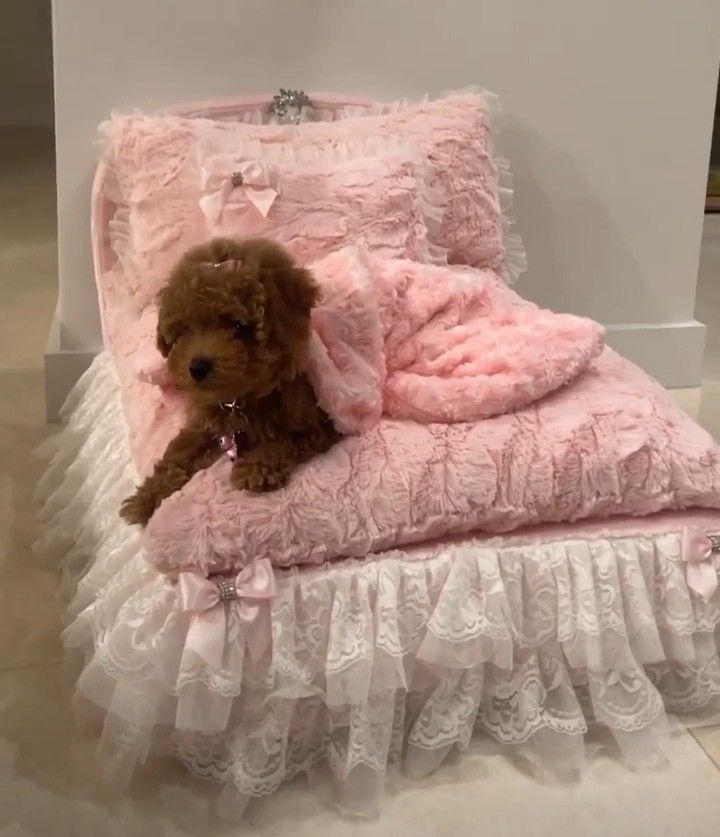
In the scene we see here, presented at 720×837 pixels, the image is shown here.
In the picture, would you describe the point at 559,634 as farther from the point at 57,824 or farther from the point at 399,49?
the point at 399,49

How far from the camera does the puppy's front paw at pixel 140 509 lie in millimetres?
1300

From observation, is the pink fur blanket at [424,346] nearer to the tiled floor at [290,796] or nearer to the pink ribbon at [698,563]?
the pink ribbon at [698,563]

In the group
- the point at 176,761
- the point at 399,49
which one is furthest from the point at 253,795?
the point at 399,49

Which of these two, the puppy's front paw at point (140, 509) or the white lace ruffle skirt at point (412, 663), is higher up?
the puppy's front paw at point (140, 509)

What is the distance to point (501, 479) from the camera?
1314 millimetres

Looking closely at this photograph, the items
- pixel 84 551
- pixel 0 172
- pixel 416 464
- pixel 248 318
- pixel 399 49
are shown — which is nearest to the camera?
pixel 248 318

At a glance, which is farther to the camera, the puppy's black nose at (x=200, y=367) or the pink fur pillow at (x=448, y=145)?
the pink fur pillow at (x=448, y=145)

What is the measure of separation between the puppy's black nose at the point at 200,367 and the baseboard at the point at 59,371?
1.06 meters

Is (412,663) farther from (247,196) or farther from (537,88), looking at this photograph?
(537,88)

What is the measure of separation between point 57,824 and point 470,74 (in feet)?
5.31

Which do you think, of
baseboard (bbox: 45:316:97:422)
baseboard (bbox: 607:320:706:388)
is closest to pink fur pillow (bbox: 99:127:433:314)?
baseboard (bbox: 45:316:97:422)

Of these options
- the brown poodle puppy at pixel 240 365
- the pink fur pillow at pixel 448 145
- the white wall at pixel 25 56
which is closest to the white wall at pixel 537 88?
the pink fur pillow at pixel 448 145

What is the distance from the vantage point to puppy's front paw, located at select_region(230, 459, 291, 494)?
125cm

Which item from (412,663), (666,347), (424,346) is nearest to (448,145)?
(424,346)
